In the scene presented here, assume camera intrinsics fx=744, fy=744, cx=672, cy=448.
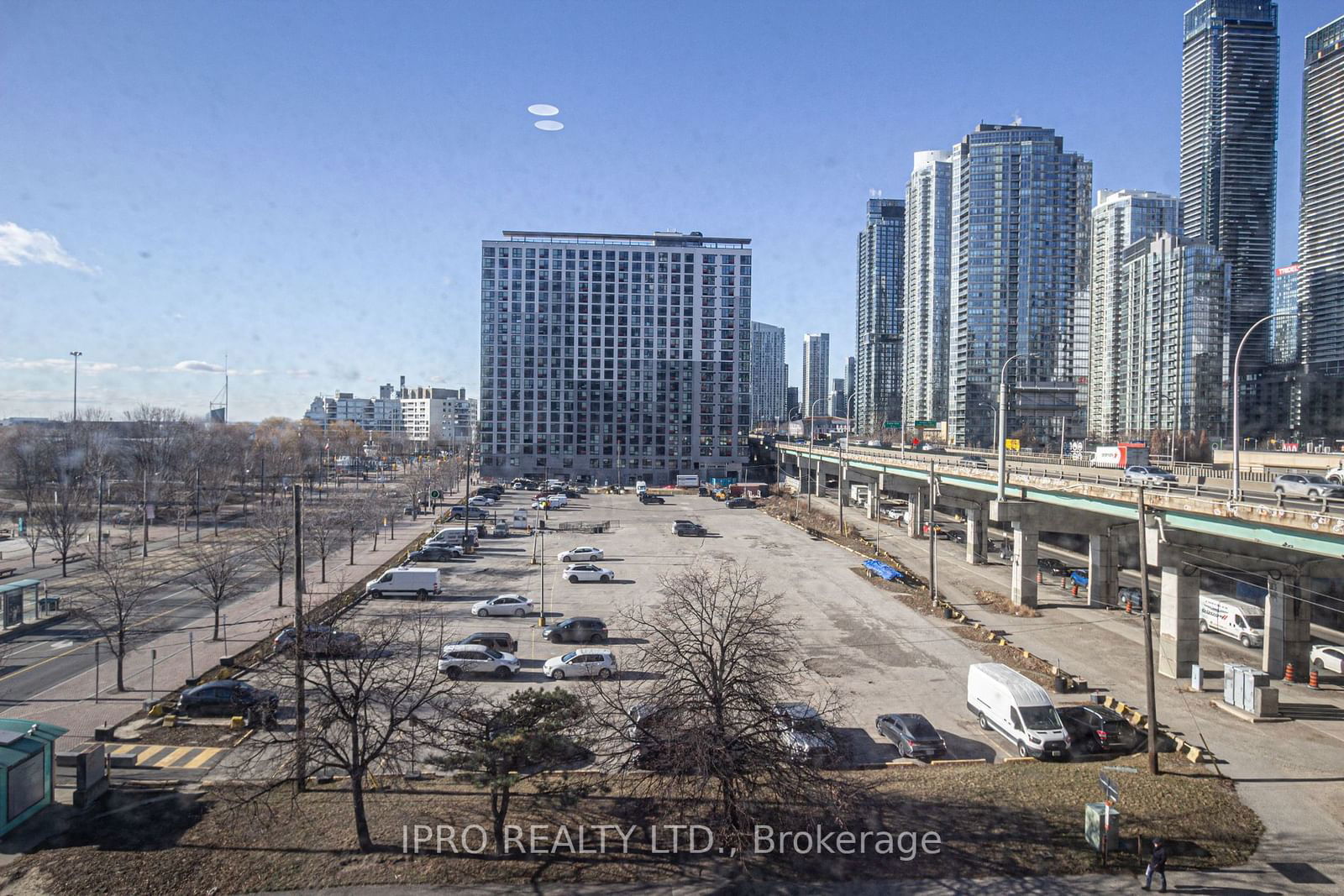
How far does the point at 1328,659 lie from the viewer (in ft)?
67.9

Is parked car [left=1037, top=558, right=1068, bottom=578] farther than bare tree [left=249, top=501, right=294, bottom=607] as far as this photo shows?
Yes

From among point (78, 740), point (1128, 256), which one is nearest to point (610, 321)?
point (1128, 256)

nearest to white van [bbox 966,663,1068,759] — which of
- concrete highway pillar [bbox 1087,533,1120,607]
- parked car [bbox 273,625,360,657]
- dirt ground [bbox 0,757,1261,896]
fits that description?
dirt ground [bbox 0,757,1261,896]

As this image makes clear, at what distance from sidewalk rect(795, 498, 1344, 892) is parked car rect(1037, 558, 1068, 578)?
19.4ft

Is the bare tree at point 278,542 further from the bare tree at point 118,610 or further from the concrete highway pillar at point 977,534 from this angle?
the concrete highway pillar at point 977,534

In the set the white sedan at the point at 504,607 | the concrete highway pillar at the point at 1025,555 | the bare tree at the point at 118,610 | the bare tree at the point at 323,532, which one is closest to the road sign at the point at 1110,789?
the concrete highway pillar at the point at 1025,555

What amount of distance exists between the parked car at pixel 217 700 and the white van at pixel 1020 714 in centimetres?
1581

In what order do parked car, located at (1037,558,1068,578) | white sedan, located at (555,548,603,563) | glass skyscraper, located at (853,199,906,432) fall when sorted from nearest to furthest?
parked car, located at (1037,558,1068,578), white sedan, located at (555,548,603,563), glass skyscraper, located at (853,199,906,432)

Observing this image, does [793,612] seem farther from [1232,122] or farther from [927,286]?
[1232,122]

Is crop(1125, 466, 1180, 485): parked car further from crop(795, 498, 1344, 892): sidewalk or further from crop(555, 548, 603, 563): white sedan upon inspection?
Result: crop(555, 548, 603, 563): white sedan

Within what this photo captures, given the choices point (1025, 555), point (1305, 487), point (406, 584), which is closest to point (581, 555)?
point (406, 584)

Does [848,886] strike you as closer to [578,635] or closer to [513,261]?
[578,635]

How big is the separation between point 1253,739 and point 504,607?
21201 millimetres

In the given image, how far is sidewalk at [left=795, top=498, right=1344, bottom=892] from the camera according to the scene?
10.7 m
